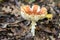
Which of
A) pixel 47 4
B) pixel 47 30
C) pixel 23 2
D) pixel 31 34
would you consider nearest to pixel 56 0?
pixel 47 4

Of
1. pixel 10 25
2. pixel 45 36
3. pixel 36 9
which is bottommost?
pixel 45 36

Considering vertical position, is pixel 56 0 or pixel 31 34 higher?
pixel 56 0

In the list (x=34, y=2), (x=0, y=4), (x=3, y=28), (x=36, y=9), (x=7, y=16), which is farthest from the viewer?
(x=34, y=2)

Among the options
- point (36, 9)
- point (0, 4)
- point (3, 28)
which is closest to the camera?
point (36, 9)

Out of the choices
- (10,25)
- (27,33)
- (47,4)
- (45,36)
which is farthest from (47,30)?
Answer: (47,4)

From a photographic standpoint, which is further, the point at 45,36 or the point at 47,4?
the point at 47,4

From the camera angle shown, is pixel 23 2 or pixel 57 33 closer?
pixel 57 33

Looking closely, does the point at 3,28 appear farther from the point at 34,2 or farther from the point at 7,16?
the point at 34,2

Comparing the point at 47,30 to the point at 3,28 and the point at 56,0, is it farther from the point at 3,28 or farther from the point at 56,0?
the point at 56,0

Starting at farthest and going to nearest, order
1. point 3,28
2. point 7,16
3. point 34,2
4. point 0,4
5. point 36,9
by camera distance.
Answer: point 34,2 < point 0,4 < point 7,16 < point 3,28 < point 36,9
